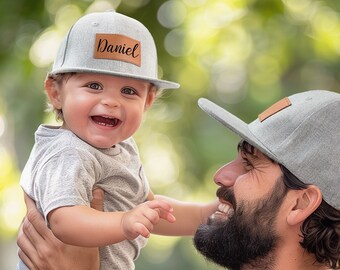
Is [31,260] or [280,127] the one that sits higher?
[280,127]

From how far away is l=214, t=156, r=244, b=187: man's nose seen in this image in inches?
133

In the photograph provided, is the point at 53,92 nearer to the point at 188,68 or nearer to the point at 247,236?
the point at 247,236

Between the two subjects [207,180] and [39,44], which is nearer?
[39,44]

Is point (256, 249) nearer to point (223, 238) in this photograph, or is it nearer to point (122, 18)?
point (223, 238)

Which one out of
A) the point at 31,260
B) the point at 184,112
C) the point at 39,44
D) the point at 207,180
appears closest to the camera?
the point at 31,260

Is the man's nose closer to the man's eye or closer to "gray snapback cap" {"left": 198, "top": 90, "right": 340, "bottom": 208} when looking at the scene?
"gray snapback cap" {"left": 198, "top": 90, "right": 340, "bottom": 208}

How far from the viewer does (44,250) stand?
343 cm

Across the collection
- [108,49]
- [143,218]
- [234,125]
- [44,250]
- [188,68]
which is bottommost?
[188,68]

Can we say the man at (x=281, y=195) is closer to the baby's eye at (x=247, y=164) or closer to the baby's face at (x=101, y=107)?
the baby's eye at (x=247, y=164)

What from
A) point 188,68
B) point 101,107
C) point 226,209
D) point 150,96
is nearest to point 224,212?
point 226,209

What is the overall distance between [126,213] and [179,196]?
8.36m

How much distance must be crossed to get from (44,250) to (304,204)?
877mm

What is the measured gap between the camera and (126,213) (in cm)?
289

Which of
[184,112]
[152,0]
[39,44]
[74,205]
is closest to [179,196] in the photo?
[184,112]
